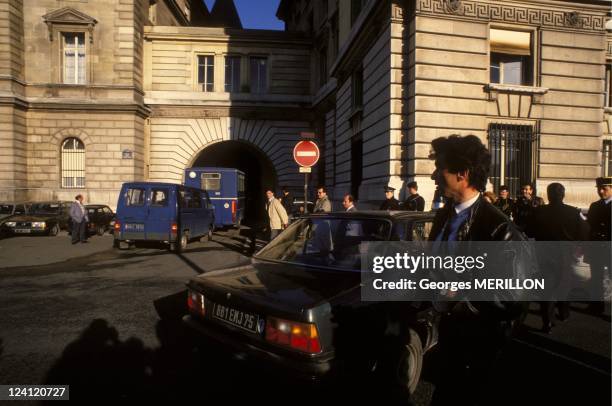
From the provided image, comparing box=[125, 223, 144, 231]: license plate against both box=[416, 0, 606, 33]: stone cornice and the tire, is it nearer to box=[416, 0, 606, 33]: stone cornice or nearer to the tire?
the tire

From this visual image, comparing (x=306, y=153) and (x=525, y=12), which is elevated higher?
(x=525, y=12)

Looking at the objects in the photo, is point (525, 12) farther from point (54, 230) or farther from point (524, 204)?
point (54, 230)

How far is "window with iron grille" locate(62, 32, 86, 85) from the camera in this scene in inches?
808

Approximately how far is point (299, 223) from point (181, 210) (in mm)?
8058

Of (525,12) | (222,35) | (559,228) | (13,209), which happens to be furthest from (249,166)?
(559,228)

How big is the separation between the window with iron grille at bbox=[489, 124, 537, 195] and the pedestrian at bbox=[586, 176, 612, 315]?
6.30m

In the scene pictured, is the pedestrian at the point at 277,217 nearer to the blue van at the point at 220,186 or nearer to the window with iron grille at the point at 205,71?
the blue van at the point at 220,186

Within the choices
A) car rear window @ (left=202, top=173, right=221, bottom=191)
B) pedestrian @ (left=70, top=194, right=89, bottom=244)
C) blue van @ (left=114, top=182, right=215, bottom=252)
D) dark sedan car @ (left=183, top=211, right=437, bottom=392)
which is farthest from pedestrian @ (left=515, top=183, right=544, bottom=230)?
pedestrian @ (left=70, top=194, right=89, bottom=244)

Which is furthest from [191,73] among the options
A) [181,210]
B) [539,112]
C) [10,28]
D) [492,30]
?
[539,112]

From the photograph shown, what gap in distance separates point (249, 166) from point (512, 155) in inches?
906

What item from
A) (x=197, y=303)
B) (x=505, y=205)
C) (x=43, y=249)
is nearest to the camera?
(x=197, y=303)

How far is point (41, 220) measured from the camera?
570 inches

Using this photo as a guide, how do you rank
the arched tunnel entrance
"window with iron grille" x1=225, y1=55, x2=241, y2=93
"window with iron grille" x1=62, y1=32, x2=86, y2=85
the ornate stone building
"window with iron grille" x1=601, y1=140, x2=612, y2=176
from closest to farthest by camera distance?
1. the ornate stone building
2. "window with iron grille" x1=601, y1=140, x2=612, y2=176
3. "window with iron grille" x1=62, y1=32, x2=86, y2=85
4. "window with iron grille" x1=225, y1=55, x2=241, y2=93
5. the arched tunnel entrance

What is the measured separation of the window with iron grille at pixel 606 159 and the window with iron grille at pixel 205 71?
19754 mm
